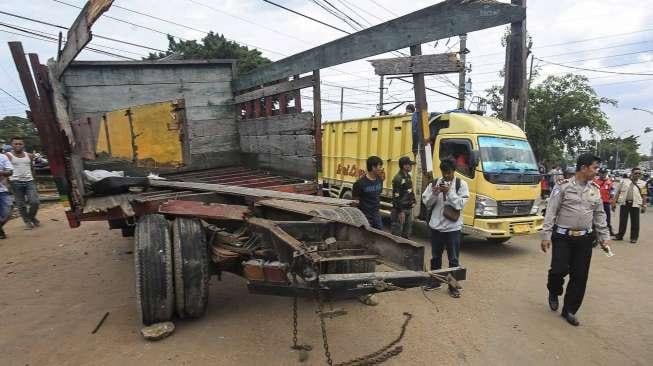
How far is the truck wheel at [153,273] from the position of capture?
337 cm

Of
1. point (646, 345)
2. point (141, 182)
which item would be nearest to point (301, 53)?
point (141, 182)

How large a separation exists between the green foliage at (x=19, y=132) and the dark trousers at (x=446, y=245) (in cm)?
1799

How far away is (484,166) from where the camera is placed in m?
6.95

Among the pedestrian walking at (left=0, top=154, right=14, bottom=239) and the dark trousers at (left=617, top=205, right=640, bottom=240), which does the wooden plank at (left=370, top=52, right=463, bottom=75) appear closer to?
the dark trousers at (left=617, top=205, right=640, bottom=240)

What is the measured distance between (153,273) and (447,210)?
3167mm

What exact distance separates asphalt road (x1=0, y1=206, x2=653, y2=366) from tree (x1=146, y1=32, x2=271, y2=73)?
16.1 meters

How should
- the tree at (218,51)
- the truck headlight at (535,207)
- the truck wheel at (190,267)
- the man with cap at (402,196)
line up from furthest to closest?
the tree at (218,51)
the truck headlight at (535,207)
the man with cap at (402,196)
the truck wheel at (190,267)

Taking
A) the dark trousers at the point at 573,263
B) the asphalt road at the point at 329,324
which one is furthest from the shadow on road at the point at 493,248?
the dark trousers at the point at 573,263

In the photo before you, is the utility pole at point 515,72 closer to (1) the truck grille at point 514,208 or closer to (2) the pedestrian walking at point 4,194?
(1) the truck grille at point 514,208

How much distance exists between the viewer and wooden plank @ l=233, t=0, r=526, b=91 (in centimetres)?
408

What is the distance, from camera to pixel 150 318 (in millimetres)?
3510

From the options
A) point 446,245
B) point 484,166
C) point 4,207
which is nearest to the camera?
point 446,245

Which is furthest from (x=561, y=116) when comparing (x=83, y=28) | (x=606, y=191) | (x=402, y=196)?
(x=83, y=28)

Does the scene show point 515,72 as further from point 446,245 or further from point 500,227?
point 446,245
